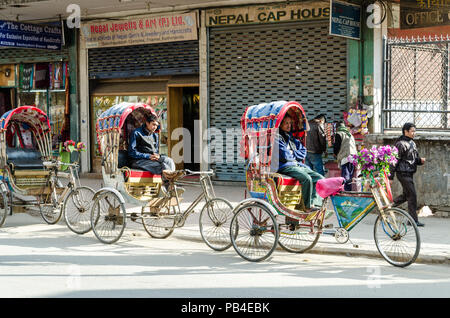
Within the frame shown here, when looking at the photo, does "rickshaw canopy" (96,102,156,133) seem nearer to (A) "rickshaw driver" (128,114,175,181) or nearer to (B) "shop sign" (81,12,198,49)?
(A) "rickshaw driver" (128,114,175,181)

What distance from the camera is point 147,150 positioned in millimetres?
10492

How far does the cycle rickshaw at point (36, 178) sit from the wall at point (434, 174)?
5.44m

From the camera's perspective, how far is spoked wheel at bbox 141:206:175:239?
32.7 feet

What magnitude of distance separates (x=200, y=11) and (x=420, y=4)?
18.4 feet

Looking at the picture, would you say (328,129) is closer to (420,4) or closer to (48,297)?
(420,4)

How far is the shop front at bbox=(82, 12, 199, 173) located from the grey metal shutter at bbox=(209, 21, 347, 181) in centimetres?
83

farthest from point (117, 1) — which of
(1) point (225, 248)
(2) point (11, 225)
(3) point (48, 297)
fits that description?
(3) point (48, 297)

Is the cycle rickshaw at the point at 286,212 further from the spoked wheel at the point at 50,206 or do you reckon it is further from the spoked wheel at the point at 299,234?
the spoked wheel at the point at 50,206

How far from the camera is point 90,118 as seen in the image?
772 inches

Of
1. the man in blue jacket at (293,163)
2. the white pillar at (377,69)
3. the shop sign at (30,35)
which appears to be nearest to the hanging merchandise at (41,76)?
the shop sign at (30,35)

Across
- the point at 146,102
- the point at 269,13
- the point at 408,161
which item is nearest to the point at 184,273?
the point at 408,161

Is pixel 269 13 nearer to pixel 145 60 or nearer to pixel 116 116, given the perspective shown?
pixel 145 60

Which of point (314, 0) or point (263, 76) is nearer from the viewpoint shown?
point (314, 0)

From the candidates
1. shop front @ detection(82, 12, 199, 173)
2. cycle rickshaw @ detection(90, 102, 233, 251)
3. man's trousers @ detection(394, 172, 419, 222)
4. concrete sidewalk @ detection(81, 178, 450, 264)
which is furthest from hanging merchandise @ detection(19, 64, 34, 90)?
man's trousers @ detection(394, 172, 419, 222)
